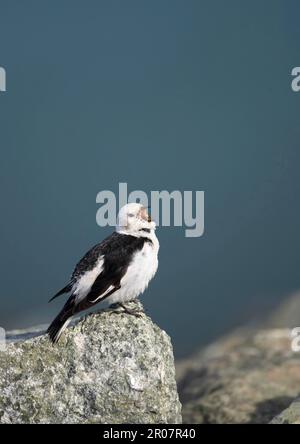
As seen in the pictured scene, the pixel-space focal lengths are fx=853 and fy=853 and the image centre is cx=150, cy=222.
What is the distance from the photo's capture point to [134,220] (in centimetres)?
1391

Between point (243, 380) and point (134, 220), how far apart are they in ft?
22.7

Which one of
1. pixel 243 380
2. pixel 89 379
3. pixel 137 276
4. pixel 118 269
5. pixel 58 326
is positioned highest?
pixel 118 269

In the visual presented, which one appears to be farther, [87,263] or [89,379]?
[87,263]

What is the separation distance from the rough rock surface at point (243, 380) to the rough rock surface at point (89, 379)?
545 cm

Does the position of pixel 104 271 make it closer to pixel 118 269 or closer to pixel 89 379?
Answer: pixel 118 269

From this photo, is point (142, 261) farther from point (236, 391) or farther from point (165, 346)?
point (236, 391)

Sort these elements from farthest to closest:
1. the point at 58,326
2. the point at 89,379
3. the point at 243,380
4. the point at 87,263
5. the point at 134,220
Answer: the point at 243,380
the point at 134,220
the point at 87,263
the point at 58,326
the point at 89,379


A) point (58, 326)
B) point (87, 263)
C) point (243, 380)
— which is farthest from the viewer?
point (243, 380)

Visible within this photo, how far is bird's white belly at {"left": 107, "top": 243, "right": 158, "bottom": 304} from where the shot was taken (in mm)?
13383

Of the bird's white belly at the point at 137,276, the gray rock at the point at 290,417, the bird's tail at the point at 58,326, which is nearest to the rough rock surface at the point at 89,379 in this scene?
the bird's tail at the point at 58,326

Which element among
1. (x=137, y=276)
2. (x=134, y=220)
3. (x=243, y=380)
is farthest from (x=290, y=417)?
(x=243, y=380)

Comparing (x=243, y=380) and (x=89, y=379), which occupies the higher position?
(x=89, y=379)

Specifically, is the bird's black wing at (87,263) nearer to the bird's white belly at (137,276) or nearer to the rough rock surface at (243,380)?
the bird's white belly at (137,276)
